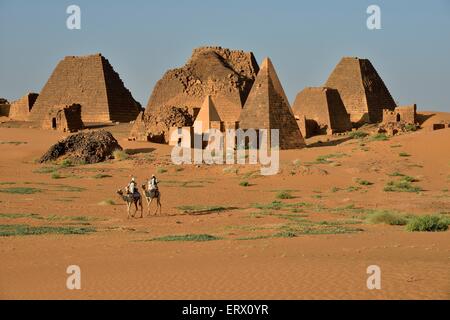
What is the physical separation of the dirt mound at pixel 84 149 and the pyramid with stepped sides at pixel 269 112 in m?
7.06

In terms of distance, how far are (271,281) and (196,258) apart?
6.89 feet

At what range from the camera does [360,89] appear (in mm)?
60812

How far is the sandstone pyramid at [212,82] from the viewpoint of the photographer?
5697 cm

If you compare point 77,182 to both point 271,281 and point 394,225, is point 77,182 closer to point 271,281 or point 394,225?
point 394,225

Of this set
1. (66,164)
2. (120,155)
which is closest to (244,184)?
(120,155)

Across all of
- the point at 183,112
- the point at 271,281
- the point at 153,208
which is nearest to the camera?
the point at 271,281

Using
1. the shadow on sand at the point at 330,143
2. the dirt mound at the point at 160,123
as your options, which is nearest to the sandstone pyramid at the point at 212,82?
the shadow on sand at the point at 330,143

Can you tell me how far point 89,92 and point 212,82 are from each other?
13166 millimetres

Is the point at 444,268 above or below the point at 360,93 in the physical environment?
below

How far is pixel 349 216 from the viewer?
17.5 metres

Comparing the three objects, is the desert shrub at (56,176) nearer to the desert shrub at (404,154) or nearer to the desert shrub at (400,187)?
the desert shrub at (400,187)

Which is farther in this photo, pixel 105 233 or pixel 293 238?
pixel 105 233

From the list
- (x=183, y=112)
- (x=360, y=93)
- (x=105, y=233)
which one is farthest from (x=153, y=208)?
(x=360, y=93)

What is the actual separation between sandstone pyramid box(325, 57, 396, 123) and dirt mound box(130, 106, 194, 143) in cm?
2154
